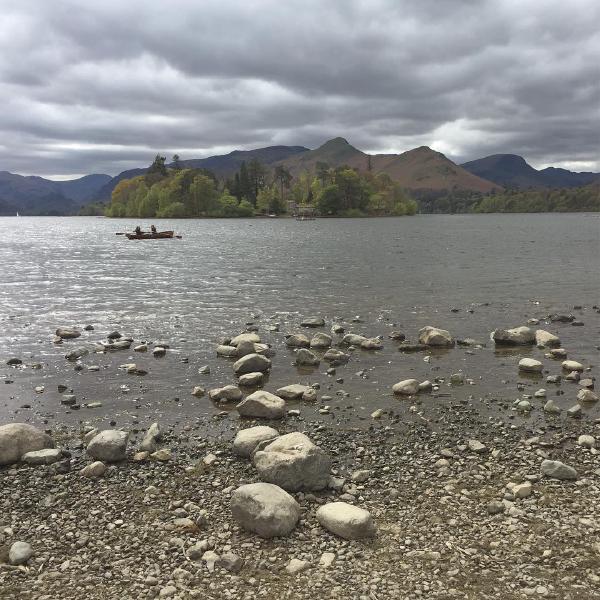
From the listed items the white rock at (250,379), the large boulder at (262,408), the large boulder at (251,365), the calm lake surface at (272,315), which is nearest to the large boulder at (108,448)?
the calm lake surface at (272,315)

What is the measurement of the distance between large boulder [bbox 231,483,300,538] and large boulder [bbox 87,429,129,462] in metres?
3.98

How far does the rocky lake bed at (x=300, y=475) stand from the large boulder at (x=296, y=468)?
45 mm

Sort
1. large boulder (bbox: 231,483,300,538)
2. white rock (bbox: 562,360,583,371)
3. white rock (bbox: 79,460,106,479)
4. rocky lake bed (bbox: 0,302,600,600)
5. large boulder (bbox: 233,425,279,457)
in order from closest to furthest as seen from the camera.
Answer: rocky lake bed (bbox: 0,302,600,600)
large boulder (bbox: 231,483,300,538)
white rock (bbox: 79,460,106,479)
large boulder (bbox: 233,425,279,457)
white rock (bbox: 562,360,583,371)

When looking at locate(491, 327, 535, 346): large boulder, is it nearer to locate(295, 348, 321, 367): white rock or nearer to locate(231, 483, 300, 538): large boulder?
locate(295, 348, 321, 367): white rock

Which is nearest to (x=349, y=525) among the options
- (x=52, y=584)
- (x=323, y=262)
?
(x=52, y=584)

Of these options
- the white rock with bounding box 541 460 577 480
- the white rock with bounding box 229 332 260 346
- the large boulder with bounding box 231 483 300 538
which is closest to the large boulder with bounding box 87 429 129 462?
the large boulder with bounding box 231 483 300 538

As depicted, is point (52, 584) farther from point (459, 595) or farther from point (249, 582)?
point (459, 595)

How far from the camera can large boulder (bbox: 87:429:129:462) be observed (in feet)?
40.5

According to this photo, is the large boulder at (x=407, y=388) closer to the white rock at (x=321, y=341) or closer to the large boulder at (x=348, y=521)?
the white rock at (x=321, y=341)

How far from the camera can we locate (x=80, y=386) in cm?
1803

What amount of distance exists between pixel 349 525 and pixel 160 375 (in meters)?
11.9

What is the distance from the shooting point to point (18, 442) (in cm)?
1240

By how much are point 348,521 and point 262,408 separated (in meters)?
6.44

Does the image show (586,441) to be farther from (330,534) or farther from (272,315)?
(272,315)
